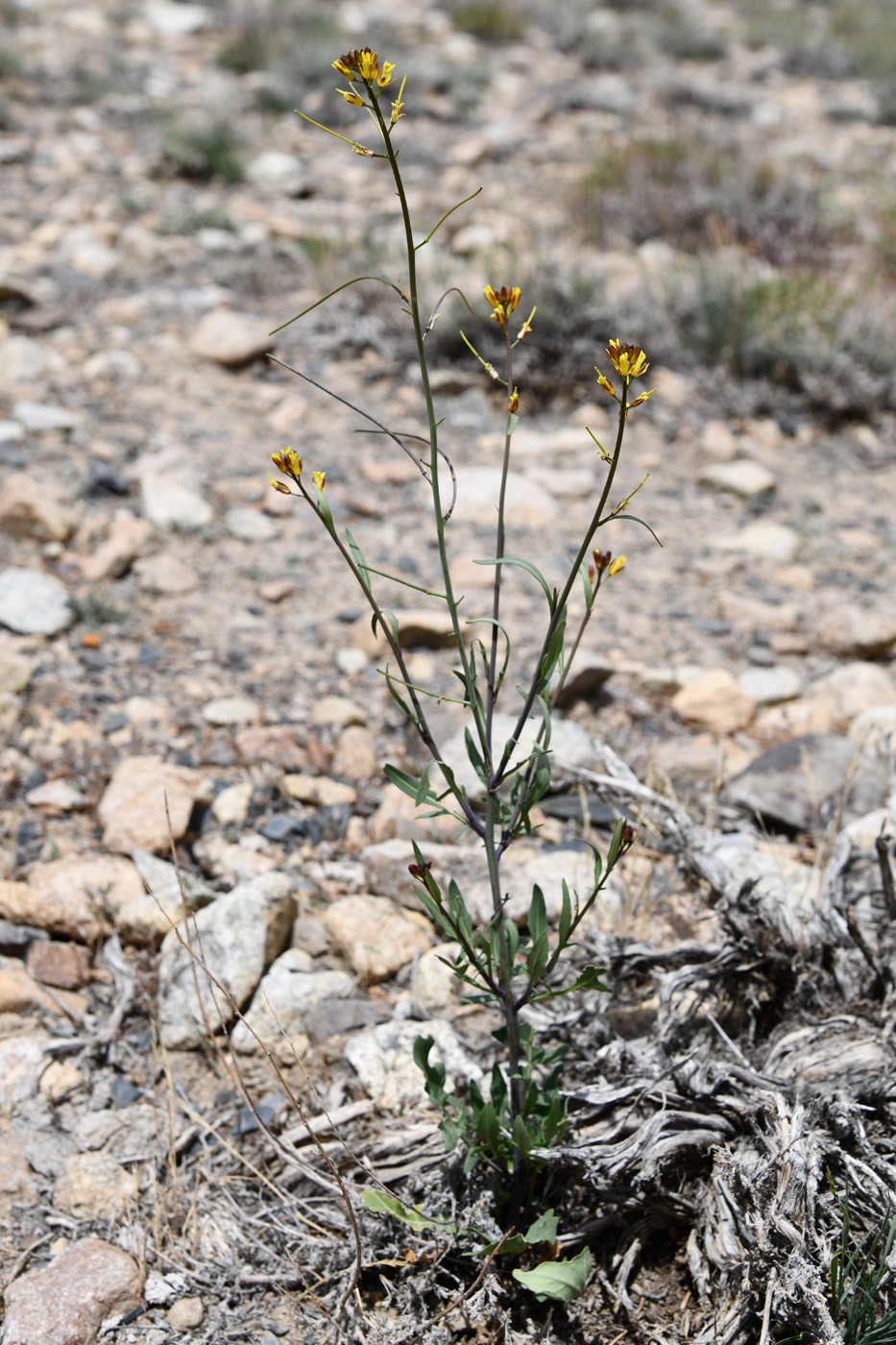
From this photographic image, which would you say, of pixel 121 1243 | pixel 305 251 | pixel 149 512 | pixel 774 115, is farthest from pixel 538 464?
pixel 774 115

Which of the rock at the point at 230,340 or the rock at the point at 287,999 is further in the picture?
the rock at the point at 230,340

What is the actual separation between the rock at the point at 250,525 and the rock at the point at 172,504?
0.08 meters

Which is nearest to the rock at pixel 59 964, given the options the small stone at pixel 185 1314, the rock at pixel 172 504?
the small stone at pixel 185 1314

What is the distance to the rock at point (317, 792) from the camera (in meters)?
2.87

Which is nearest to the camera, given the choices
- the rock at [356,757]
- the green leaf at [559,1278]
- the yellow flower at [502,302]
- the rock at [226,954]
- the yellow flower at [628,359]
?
the yellow flower at [628,359]

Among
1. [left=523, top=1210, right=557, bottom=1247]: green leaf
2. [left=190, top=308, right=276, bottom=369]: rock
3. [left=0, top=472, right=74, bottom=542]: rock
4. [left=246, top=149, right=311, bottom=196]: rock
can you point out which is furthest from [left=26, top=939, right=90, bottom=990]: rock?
[left=246, top=149, right=311, bottom=196]: rock

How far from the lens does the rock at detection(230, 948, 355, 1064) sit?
225 cm

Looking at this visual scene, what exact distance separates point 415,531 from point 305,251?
7.48 feet

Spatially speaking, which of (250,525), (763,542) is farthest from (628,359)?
(763,542)

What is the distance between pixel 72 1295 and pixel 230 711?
168cm

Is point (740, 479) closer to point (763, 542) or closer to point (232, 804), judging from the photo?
point (763, 542)

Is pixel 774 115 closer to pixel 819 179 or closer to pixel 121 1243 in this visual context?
pixel 819 179

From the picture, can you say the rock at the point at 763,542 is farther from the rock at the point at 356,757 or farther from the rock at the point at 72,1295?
the rock at the point at 72,1295

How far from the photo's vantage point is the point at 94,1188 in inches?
76.2
